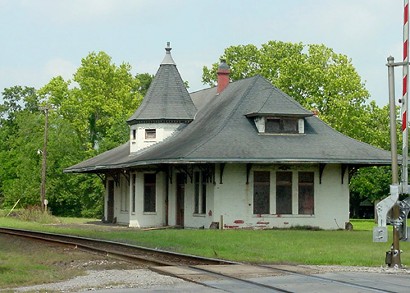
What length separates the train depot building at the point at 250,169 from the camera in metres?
33.2

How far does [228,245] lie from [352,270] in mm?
7443

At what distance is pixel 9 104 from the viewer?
329ft

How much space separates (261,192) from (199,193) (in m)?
2.72

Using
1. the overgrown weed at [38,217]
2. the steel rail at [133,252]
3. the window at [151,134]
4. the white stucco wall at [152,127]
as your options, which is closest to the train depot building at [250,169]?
the white stucco wall at [152,127]

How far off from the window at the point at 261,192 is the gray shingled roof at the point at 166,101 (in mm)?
7281

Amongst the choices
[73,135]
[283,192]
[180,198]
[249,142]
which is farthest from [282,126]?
[73,135]

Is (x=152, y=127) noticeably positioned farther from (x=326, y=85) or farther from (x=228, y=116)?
(x=326, y=85)

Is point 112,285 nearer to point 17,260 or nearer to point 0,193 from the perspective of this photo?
point 17,260

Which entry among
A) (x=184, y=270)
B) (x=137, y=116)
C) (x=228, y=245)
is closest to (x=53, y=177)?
(x=137, y=116)

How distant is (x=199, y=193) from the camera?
3503 cm

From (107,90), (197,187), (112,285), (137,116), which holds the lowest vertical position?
(112,285)

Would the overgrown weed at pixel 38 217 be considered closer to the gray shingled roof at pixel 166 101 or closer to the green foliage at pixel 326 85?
the gray shingled roof at pixel 166 101

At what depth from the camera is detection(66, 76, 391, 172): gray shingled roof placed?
3234 cm

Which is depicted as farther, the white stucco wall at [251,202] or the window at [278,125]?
the window at [278,125]
